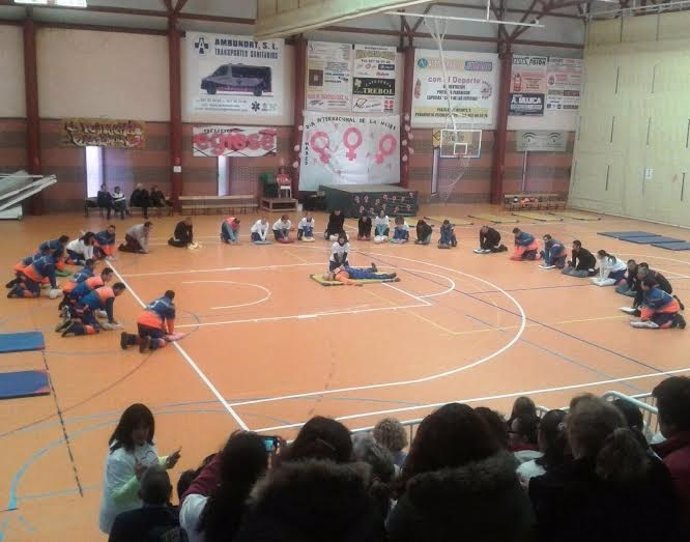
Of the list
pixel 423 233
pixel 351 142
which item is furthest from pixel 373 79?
pixel 423 233

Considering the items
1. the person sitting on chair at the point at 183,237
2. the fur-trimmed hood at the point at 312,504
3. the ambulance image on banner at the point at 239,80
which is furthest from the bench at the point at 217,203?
the fur-trimmed hood at the point at 312,504

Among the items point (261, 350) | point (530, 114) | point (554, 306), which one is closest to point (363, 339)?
point (261, 350)

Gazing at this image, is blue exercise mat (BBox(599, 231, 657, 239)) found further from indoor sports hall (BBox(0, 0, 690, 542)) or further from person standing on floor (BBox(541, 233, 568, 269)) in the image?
person standing on floor (BBox(541, 233, 568, 269))

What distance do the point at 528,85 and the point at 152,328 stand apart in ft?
81.8

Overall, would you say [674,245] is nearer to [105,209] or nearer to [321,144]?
[321,144]

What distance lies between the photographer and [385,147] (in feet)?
100

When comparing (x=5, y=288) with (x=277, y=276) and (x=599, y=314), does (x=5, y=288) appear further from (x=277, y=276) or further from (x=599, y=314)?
(x=599, y=314)

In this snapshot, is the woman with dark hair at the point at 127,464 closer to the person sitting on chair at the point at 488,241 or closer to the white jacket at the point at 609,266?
the white jacket at the point at 609,266

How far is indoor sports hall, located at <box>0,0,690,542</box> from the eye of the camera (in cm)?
984

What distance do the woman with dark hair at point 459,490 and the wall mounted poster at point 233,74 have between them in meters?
25.5

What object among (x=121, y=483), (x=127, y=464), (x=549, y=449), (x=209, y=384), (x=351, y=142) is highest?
(x=351, y=142)

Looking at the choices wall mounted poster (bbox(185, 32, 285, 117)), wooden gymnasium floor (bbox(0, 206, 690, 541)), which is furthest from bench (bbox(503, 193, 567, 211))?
wooden gymnasium floor (bbox(0, 206, 690, 541))

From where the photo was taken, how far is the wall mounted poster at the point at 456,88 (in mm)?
30562

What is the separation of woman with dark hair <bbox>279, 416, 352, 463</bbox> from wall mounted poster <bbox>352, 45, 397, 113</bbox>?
27313 mm
